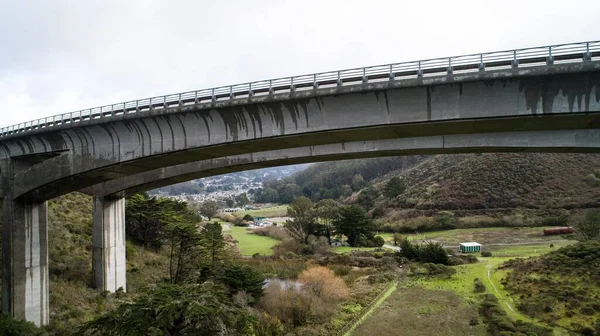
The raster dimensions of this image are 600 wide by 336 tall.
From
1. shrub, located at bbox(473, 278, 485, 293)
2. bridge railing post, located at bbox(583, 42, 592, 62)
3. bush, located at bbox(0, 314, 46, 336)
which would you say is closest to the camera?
bridge railing post, located at bbox(583, 42, 592, 62)

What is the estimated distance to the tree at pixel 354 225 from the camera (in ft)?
157

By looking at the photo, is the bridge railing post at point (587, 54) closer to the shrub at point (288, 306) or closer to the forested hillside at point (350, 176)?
the shrub at point (288, 306)

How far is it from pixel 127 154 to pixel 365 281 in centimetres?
2149

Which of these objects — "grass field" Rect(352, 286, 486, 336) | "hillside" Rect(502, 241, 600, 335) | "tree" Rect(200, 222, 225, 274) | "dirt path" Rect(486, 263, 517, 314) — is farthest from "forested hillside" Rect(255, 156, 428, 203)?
"grass field" Rect(352, 286, 486, 336)

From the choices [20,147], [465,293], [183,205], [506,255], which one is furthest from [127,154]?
[506,255]

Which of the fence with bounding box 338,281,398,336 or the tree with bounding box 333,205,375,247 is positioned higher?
the tree with bounding box 333,205,375,247

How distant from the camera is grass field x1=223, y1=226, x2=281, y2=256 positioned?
4575 cm

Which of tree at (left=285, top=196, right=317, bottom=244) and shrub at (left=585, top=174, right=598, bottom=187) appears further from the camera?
shrub at (left=585, top=174, right=598, bottom=187)

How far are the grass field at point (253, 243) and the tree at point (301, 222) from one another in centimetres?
301

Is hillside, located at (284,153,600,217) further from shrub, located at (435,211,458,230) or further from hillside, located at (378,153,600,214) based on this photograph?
shrub, located at (435,211,458,230)

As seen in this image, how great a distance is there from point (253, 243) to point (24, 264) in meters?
34.4

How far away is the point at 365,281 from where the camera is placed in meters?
30.6

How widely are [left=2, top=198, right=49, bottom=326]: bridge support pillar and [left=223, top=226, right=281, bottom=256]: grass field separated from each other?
27574 mm

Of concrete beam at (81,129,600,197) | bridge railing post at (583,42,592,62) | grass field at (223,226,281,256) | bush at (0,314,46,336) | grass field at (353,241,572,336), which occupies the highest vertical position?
bridge railing post at (583,42,592,62)
